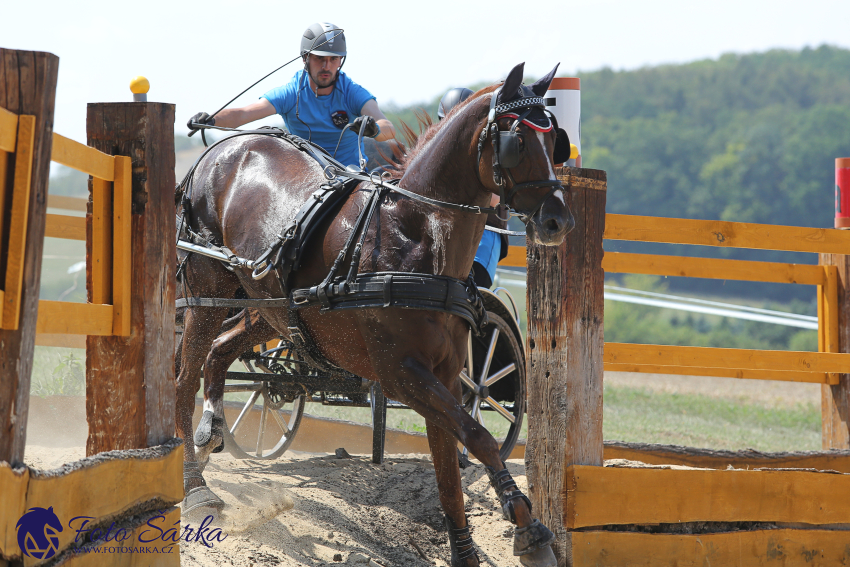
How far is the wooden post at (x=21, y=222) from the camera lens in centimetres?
204

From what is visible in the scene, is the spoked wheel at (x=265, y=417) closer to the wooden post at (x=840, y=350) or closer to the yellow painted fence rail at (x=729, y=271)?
the yellow painted fence rail at (x=729, y=271)

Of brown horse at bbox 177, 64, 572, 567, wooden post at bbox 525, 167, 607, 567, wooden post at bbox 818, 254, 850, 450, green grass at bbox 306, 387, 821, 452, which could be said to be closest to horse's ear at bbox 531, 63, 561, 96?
brown horse at bbox 177, 64, 572, 567

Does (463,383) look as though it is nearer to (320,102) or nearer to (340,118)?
(340,118)

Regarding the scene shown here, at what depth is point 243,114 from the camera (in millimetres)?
4887

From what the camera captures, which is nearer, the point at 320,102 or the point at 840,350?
the point at 320,102

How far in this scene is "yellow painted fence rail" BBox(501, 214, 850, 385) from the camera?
4.47 m

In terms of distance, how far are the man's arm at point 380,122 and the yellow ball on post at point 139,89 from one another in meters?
1.38

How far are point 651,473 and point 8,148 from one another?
276 cm

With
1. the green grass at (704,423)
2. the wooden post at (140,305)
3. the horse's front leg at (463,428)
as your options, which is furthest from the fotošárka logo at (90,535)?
the green grass at (704,423)

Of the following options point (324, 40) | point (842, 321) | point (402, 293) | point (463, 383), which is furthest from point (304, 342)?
point (842, 321)

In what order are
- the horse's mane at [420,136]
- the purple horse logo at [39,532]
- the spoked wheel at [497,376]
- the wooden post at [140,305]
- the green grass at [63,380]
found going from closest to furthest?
the purple horse logo at [39,532], the wooden post at [140,305], the horse's mane at [420,136], the spoked wheel at [497,376], the green grass at [63,380]

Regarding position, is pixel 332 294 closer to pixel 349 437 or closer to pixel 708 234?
pixel 708 234

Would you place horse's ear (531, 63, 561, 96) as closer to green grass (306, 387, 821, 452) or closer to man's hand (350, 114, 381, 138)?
man's hand (350, 114, 381, 138)

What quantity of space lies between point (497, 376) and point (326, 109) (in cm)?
185
